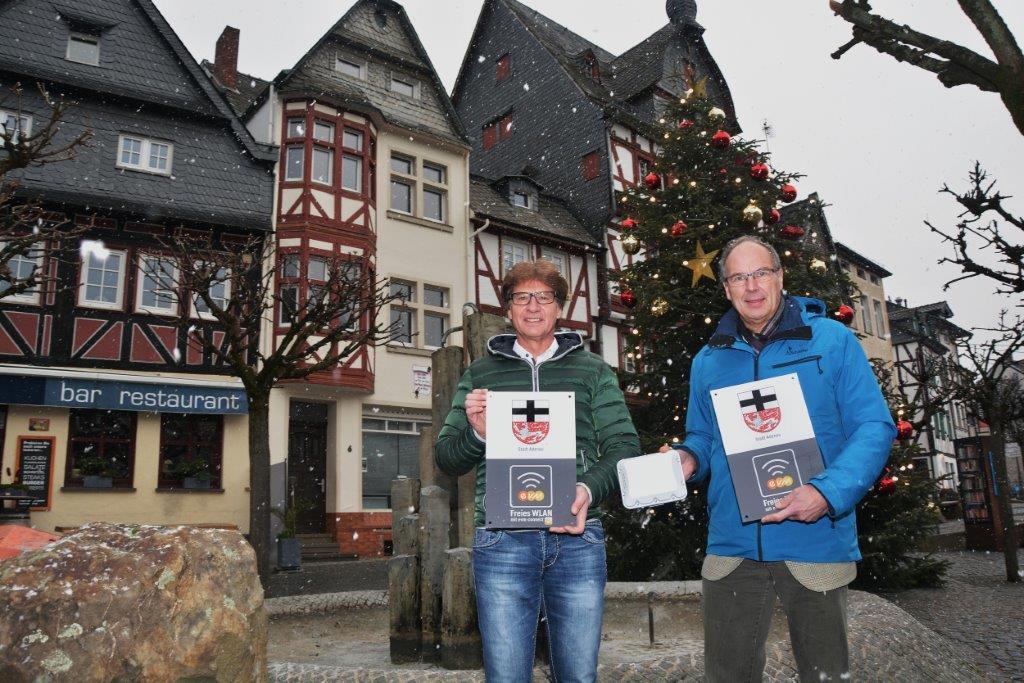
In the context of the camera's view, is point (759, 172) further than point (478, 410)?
Yes

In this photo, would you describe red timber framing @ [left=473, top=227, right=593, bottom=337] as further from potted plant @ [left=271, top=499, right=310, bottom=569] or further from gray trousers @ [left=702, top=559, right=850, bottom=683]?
gray trousers @ [left=702, top=559, right=850, bottom=683]

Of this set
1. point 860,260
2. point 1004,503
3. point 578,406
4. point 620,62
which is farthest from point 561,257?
point 578,406

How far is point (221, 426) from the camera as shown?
58.7ft

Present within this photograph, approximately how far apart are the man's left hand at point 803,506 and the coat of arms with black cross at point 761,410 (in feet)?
0.83

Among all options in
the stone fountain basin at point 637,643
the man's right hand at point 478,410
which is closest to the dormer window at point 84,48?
the stone fountain basin at point 637,643

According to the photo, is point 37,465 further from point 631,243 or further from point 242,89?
point 242,89

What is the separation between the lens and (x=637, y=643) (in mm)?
5988

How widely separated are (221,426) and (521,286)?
16.2 metres

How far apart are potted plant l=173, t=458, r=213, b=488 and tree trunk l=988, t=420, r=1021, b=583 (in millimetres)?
14397

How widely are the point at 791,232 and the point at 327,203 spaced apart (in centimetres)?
1224

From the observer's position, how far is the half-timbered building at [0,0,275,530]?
16.0 meters

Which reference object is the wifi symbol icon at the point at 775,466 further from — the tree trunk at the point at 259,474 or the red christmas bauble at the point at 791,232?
the tree trunk at the point at 259,474

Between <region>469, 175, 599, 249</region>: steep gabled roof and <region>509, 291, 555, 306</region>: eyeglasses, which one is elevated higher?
<region>469, 175, 599, 249</region>: steep gabled roof

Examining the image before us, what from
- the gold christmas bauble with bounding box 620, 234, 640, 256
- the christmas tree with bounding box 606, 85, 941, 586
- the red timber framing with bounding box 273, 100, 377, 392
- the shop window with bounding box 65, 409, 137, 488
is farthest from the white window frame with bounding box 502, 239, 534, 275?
the gold christmas bauble with bounding box 620, 234, 640, 256
